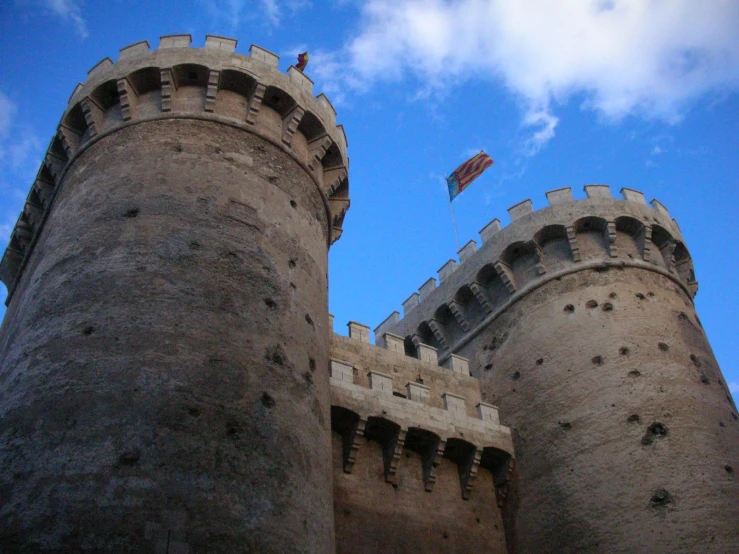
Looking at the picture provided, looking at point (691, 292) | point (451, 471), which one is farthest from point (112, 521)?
point (691, 292)

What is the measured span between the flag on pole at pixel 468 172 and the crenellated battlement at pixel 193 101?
26.6ft

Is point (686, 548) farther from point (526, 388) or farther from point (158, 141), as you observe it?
point (158, 141)

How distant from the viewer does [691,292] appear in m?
18.9

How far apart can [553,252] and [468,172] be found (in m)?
5.94

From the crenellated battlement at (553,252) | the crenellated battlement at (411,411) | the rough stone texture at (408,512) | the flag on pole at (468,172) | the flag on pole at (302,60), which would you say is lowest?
the rough stone texture at (408,512)

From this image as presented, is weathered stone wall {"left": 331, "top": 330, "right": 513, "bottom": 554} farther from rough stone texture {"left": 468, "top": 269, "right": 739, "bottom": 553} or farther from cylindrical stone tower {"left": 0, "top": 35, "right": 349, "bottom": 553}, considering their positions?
cylindrical stone tower {"left": 0, "top": 35, "right": 349, "bottom": 553}

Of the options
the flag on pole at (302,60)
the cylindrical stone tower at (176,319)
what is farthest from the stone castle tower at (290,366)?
the flag on pole at (302,60)

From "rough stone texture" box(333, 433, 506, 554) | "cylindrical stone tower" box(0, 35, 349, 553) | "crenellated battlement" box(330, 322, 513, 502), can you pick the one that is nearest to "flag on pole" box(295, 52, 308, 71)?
"cylindrical stone tower" box(0, 35, 349, 553)

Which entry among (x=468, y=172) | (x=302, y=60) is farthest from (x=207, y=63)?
(x=468, y=172)

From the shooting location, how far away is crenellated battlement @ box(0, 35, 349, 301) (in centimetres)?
1421

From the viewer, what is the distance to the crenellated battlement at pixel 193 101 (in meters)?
14.2

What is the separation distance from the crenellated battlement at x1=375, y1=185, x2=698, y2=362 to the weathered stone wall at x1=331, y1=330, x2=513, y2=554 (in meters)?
3.71

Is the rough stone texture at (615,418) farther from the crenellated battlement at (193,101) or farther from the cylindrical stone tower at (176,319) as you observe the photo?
the crenellated battlement at (193,101)

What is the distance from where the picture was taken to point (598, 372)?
15.5 m
